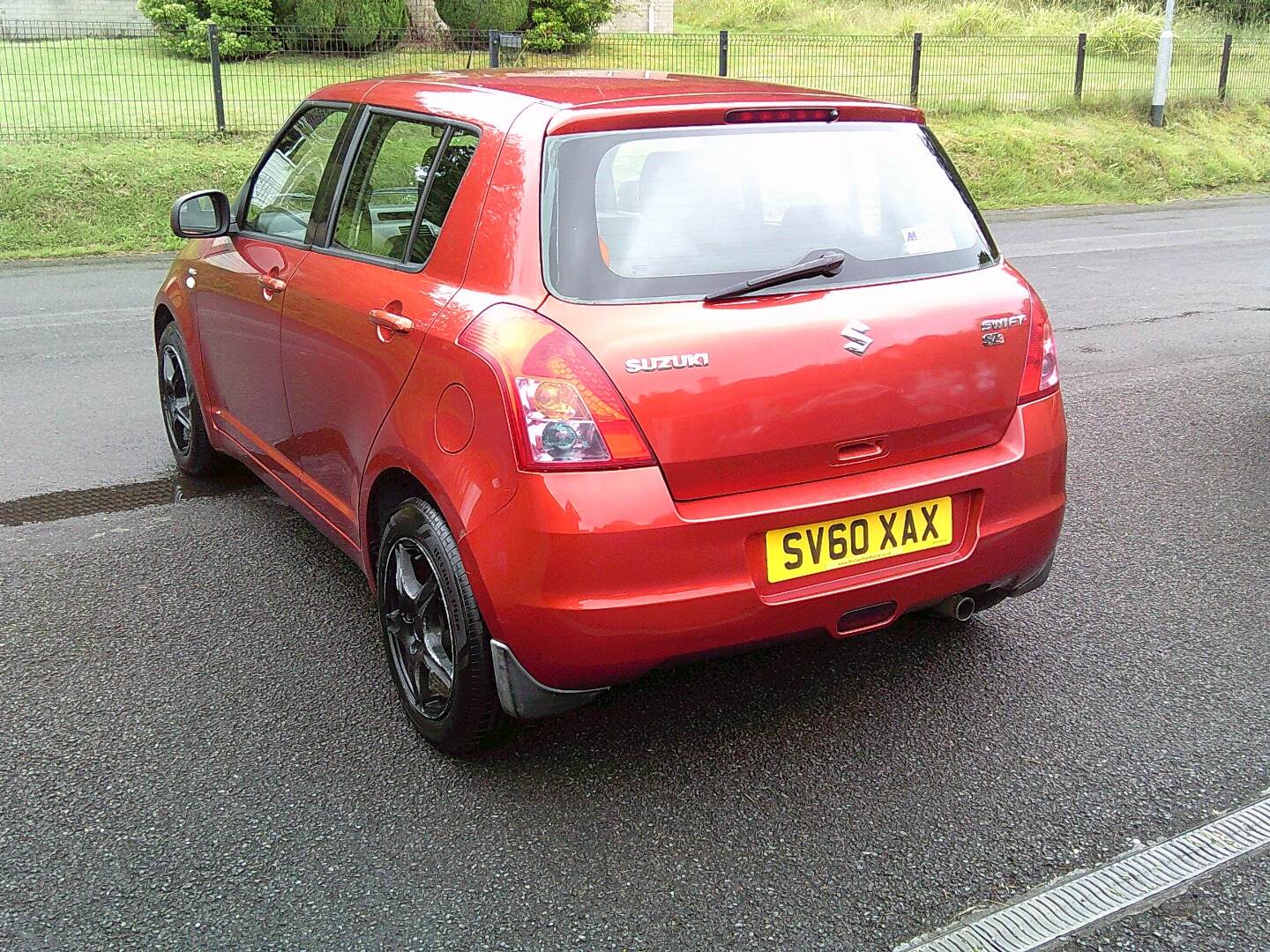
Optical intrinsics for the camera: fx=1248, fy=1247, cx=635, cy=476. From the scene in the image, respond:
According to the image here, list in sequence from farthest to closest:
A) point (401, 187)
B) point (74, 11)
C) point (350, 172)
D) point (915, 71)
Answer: point (74, 11)
point (915, 71)
point (350, 172)
point (401, 187)

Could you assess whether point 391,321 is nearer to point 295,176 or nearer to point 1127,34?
point 295,176

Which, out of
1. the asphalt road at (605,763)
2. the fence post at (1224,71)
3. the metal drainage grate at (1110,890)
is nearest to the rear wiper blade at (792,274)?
the asphalt road at (605,763)

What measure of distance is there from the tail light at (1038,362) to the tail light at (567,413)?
1.14m

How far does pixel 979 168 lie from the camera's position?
1870cm

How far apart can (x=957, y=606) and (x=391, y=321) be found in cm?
166

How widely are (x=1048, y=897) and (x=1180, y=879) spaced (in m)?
0.31

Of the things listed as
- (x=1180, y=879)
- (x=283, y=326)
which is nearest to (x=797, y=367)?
(x=1180, y=879)

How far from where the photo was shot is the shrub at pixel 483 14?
23625 mm

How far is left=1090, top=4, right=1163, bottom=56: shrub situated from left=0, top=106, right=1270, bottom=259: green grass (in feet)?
12.7

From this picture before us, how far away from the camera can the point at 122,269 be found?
11102 millimetres

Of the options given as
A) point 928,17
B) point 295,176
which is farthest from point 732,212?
point 928,17

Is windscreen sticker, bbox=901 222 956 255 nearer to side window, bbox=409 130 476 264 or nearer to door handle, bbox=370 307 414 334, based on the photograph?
side window, bbox=409 130 476 264

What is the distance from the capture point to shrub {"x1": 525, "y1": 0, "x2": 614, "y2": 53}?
79.1 ft

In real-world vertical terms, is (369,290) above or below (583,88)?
below
